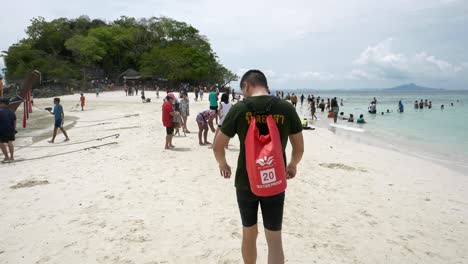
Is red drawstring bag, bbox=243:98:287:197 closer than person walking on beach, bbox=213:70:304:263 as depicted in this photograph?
Yes

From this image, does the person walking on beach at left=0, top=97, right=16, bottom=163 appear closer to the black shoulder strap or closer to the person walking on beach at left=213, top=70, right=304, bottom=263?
the person walking on beach at left=213, top=70, right=304, bottom=263

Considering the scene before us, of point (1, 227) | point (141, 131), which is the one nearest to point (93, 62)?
point (141, 131)

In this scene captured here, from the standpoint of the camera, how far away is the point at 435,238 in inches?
161

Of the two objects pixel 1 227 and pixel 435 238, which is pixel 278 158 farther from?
pixel 1 227

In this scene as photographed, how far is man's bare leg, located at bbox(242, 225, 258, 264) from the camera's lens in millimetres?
2484

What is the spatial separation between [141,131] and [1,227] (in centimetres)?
865

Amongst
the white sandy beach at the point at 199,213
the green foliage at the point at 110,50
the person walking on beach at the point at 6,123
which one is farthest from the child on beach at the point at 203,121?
the green foliage at the point at 110,50

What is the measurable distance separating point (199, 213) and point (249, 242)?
2194mm

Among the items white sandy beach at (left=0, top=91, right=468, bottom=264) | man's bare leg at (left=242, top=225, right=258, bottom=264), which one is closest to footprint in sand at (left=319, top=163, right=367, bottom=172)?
white sandy beach at (left=0, top=91, right=468, bottom=264)

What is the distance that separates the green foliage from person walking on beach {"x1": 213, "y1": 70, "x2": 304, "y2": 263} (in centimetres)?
5049

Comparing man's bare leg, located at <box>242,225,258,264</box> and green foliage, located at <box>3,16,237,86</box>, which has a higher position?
green foliage, located at <box>3,16,237,86</box>

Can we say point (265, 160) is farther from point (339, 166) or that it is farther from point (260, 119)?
point (339, 166)

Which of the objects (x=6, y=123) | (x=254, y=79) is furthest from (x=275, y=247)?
(x=6, y=123)

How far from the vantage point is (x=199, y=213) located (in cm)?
460
